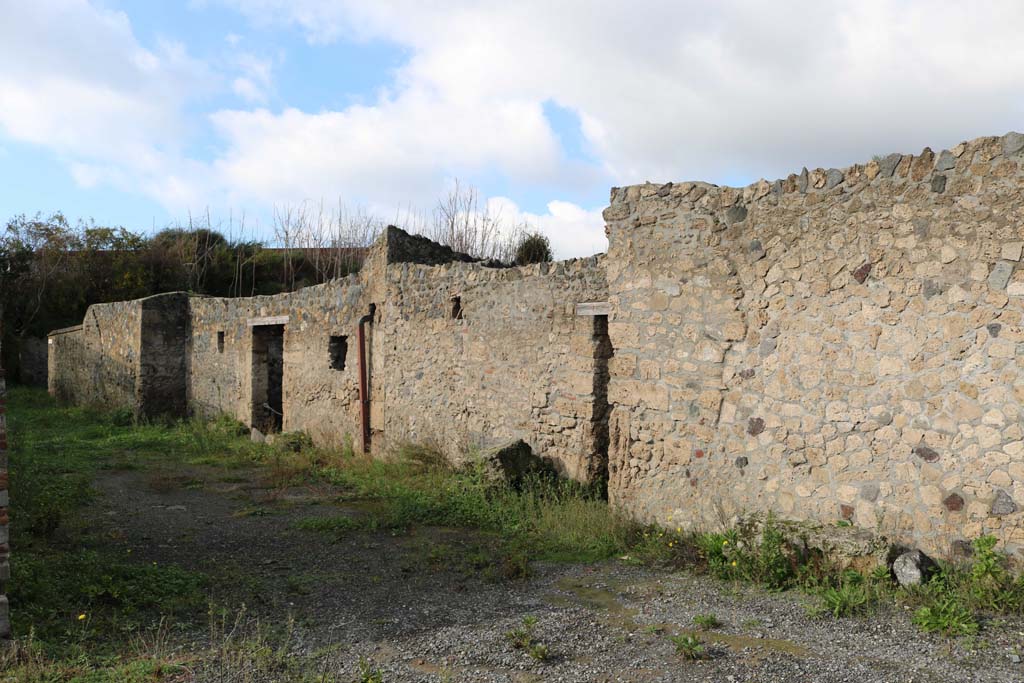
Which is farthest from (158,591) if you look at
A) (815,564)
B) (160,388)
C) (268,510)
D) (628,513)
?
(160,388)

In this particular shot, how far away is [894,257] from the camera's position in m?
4.68

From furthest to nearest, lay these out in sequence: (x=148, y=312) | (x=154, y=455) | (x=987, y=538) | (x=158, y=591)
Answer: (x=148, y=312), (x=154, y=455), (x=158, y=591), (x=987, y=538)

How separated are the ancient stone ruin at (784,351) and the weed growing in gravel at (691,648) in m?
1.65

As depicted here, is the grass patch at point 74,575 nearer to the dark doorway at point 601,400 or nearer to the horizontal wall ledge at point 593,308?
the dark doorway at point 601,400

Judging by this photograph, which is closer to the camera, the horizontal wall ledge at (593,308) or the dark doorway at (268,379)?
the horizontal wall ledge at (593,308)

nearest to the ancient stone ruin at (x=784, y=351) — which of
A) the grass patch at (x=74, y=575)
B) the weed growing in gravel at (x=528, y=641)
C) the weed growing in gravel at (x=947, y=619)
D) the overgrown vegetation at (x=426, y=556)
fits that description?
the overgrown vegetation at (x=426, y=556)

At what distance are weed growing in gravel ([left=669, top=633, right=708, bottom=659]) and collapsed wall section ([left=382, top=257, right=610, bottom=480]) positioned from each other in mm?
3444

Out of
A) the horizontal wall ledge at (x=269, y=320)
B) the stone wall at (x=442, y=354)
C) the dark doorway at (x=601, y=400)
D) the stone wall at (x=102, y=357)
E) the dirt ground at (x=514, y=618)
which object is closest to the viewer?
the dirt ground at (x=514, y=618)

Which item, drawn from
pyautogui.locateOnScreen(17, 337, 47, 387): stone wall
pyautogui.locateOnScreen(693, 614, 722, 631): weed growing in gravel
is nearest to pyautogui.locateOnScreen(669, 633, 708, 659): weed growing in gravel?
pyautogui.locateOnScreen(693, 614, 722, 631): weed growing in gravel

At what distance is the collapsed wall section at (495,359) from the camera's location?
7230 millimetres

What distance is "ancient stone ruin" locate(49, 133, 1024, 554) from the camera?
14.3 feet

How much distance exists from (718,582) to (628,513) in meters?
1.38

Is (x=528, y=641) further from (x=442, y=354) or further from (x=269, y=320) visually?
(x=269, y=320)

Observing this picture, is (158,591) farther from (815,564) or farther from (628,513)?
(815,564)
